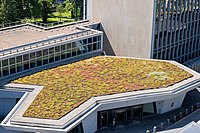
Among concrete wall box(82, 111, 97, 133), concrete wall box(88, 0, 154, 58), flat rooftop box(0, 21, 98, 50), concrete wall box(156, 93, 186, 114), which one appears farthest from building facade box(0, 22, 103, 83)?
concrete wall box(156, 93, 186, 114)

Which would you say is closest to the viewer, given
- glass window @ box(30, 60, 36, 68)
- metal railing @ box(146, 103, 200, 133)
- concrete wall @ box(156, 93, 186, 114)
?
metal railing @ box(146, 103, 200, 133)

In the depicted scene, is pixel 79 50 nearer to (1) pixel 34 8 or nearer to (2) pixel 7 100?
(2) pixel 7 100

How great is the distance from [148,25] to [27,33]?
14.9 metres

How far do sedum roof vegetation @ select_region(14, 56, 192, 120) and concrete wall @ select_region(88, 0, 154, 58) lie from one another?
3196 millimetres

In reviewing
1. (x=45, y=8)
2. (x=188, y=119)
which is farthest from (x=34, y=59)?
(x=45, y=8)

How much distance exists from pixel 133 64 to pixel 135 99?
862 cm

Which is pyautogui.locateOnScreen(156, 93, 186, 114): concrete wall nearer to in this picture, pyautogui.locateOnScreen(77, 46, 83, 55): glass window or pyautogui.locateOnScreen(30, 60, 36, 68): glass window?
pyautogui.locateOnScreen(77, 46, 83, 55): glass window

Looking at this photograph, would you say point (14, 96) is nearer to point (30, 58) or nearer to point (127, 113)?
point (30, 58)

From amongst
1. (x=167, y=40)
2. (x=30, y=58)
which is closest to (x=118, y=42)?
(x=167, y=40)

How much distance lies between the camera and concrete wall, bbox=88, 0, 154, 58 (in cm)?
4800

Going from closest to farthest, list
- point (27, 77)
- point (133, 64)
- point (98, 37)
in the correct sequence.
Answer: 1. point (27, 77)
2. point (133, 64)
3. point (98, 37)

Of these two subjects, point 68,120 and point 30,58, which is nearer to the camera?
point 68,120

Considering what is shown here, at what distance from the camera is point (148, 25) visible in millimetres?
47875

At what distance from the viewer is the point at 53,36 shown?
151 ft
